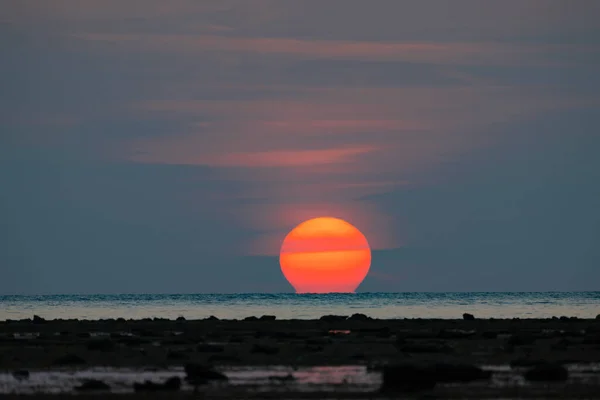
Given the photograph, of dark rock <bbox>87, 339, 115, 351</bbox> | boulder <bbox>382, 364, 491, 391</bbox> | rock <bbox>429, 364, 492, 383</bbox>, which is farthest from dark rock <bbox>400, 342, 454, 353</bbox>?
dark rock <bbox>87, 339, 115, 351</bbox>

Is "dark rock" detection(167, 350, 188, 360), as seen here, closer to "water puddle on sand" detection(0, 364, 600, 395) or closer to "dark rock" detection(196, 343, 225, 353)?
"dark rock" detection(196, 343, 225, 353)

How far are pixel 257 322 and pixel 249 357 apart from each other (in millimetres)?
36514

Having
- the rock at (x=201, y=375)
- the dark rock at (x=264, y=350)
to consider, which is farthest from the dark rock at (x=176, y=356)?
the rock at (x=201, y=375)

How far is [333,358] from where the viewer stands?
3897cm

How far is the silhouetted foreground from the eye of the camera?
27.8m

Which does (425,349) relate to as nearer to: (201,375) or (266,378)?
(266,378)

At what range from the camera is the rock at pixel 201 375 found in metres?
30.1

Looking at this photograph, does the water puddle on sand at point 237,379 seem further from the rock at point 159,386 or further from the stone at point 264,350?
the stone at point 264,350

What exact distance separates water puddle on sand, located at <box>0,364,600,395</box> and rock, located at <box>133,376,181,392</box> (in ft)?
0.71

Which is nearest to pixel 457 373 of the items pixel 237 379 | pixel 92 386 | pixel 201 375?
pixel 237 379

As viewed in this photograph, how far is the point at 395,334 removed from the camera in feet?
184

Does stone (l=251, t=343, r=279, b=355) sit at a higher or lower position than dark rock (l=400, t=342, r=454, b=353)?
lower

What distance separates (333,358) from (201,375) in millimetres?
8959

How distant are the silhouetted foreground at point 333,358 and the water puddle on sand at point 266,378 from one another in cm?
6
